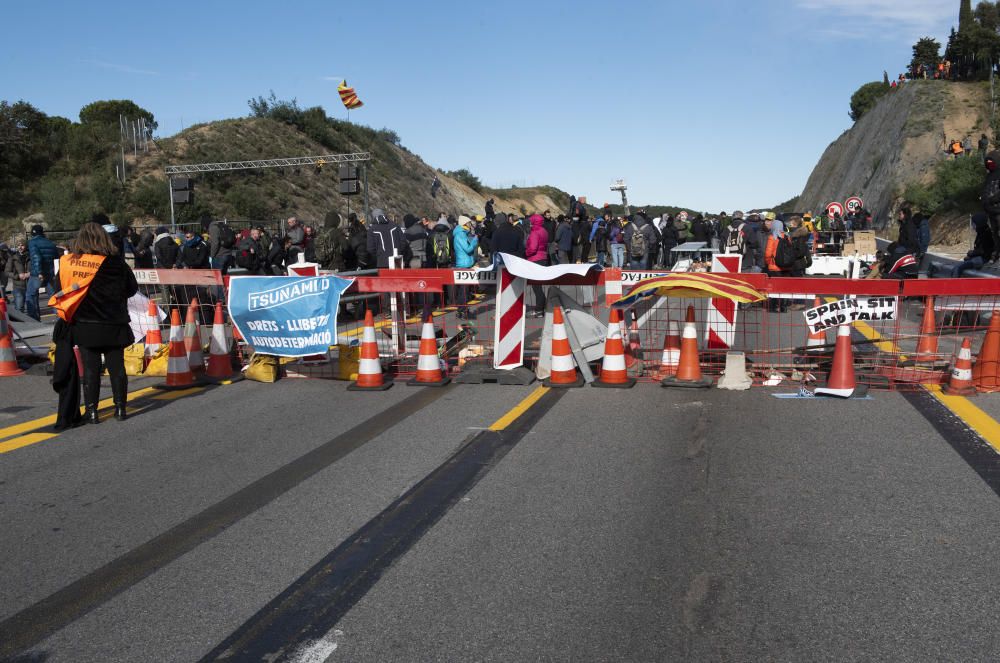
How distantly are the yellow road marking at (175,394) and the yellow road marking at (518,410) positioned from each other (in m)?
3.66

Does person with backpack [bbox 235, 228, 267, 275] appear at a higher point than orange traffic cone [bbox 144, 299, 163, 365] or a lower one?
higher

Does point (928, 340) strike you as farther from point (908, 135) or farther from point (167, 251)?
point (908, 135)

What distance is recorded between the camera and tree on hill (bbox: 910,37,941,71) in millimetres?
88250

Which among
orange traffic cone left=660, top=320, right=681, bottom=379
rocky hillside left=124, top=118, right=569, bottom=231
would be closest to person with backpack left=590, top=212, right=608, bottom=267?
rocky hillside left=124, top=118, right=569, bottom=231

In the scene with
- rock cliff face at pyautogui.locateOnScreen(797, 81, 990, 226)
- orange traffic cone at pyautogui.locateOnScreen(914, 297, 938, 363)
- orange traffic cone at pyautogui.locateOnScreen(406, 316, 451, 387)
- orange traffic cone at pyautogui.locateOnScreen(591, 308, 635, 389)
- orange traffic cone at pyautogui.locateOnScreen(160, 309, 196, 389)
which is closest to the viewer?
orange traffic cone at pyautogui.locateOnScreen(591, 308, 635, 389)

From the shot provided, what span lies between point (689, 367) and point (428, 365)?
2.79 m

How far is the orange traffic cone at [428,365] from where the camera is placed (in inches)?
377

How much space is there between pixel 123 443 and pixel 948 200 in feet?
139

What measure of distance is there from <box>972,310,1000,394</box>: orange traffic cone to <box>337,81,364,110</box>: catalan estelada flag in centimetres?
2977

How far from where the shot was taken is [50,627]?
4000 millimetres

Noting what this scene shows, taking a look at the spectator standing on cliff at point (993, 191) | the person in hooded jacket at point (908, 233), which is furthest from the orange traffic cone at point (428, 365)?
the person in hooded jacket at point (908, 233)

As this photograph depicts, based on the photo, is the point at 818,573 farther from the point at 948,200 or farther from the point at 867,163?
the point at 867,163

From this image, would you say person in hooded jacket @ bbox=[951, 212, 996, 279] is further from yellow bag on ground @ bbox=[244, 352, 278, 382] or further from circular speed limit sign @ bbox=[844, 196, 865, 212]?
circular speed limit sign @ bbox=[844, 196, 865, 212]

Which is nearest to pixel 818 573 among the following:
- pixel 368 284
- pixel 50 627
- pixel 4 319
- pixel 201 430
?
pixel 50 627
